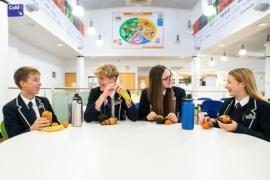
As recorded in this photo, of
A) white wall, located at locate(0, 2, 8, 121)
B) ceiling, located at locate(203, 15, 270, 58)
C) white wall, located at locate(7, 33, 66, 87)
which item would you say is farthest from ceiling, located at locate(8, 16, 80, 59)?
ceiling, located at locate(203, 15, 270, 58)

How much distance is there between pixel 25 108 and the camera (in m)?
1.68

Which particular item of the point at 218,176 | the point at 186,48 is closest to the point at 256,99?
the point at 218,176

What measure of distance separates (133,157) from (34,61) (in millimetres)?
7119

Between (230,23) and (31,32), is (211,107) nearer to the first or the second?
(230,23)

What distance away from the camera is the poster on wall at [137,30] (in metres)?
8.98

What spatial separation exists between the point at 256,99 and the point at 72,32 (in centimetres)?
678

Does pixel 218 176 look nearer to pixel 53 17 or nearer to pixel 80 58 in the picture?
pixel 53 17

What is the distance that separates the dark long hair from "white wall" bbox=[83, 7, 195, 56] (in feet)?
23.2

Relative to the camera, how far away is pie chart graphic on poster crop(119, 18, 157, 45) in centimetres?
898

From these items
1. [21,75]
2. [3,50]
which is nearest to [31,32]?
[3,50]

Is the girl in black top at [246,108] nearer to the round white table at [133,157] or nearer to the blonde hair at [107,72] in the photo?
the round white table at [133,157]

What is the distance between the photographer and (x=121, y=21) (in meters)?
9.14

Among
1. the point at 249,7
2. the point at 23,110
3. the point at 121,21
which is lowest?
the point at 23,110

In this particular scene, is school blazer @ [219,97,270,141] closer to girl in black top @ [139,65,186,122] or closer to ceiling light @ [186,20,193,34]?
girl in black top @ [139,65,186,122]
